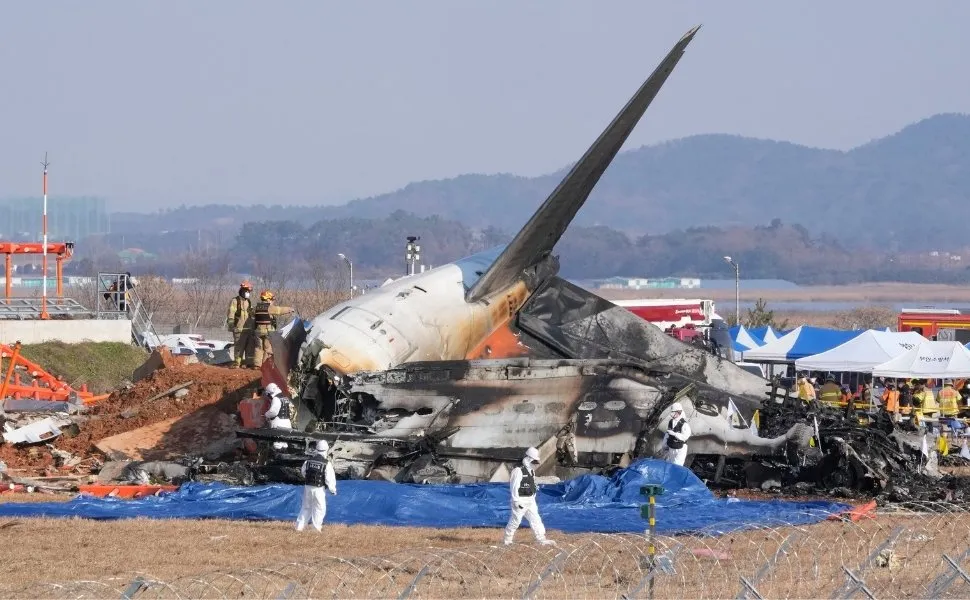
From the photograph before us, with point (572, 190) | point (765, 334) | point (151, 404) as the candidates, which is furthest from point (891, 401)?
point (151, 404)

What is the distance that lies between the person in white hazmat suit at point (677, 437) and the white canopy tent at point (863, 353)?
70.0ft

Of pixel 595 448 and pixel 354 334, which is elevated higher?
pixel 354 334

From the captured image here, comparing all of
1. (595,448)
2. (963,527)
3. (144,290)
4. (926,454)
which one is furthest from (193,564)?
(144,290)

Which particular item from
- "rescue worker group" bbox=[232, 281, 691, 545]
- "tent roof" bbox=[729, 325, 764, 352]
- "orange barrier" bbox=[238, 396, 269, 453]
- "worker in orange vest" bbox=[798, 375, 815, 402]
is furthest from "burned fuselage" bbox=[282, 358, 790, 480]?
"tent roof" bbox=[729, 325, 764, 352]

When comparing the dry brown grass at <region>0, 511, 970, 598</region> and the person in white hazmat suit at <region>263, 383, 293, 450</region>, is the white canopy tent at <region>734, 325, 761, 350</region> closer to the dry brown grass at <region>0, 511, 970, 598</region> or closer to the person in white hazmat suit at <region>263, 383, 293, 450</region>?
the person in white hazmat suit at <region>263, 383, 293, 450</region>

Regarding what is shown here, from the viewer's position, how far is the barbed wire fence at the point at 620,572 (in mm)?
15195

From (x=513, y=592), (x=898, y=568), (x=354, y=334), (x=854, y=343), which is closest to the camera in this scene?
(x=513, y=592)

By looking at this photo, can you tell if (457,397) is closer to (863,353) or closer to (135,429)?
(135,429)

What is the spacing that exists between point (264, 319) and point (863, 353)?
2111cm

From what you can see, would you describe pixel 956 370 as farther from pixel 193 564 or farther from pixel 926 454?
pixel 193 564

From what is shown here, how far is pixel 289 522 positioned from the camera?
21344 mm

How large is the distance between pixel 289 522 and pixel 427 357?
23.1ft

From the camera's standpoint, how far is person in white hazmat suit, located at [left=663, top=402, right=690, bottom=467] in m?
24.6

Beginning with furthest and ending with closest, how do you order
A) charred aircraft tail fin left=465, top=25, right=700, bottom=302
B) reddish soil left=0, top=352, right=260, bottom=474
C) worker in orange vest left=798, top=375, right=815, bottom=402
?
worker in orange vest left=798, top=375, right=815, bottom=402 → charred aircraft tail fin left=465, top=25, right=700, bottom=302 → reddish soil left=0, top=352, right=260, bottom=474
